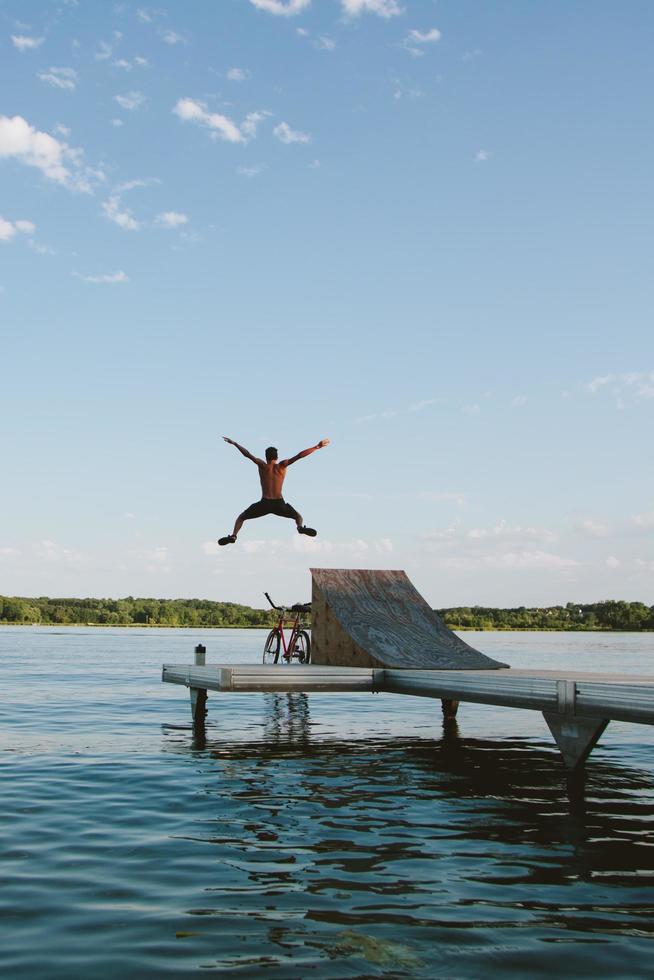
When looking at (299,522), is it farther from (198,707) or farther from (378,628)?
(198,707)

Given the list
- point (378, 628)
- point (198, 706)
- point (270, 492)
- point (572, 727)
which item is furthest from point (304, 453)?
point (572, 727)

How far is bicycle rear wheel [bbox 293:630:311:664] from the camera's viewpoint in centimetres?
2391

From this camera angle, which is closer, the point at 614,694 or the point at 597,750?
the point at 614,694

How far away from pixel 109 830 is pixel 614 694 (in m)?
6.36

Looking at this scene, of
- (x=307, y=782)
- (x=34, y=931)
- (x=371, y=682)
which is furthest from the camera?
(x=371, y=682)

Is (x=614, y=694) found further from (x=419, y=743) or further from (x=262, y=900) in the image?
(x=419, y=743)

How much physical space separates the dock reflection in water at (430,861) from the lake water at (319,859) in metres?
0.03

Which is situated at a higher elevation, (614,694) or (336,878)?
(614,694)

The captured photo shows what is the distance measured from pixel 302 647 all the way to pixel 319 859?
15.7 metres

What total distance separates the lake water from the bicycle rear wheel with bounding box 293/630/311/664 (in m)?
5.45

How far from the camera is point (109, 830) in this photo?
994 cm

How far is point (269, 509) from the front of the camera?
19000 millimetres

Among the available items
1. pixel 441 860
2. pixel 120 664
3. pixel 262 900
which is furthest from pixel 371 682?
pixel 120 664

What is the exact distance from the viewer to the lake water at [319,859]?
20.2 feet
